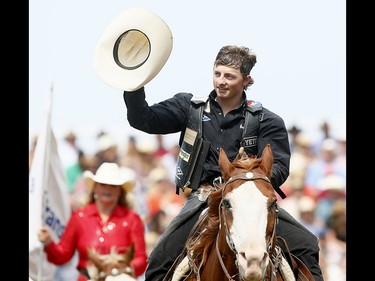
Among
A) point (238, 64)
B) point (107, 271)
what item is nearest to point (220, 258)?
point (238, 64)

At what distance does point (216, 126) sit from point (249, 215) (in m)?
1.69

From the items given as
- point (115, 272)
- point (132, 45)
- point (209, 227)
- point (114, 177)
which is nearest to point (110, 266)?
point (115, 272)

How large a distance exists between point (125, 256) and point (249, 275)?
505cm

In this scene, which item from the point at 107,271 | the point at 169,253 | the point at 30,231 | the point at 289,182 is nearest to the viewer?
the point at 169,253

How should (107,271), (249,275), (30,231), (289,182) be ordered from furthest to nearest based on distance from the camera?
(289,182) → (30,231) → (107,271) → (249,275)

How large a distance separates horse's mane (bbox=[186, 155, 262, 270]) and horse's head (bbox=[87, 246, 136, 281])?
Result: 3.56 metres

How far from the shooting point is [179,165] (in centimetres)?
1047

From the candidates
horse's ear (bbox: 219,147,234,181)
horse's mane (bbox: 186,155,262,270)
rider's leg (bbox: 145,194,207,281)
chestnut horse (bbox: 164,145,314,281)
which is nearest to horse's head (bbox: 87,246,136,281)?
rider's leg (bbox: 145,194,207,281)

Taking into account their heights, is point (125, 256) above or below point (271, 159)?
below

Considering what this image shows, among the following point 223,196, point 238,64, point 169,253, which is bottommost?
point 169,253

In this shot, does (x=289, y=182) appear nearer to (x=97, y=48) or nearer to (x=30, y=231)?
(x=30, y=231)

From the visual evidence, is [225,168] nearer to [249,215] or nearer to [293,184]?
[249,215]

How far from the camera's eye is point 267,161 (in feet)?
30.5

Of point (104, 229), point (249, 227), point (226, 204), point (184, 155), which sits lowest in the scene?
point (104, 229)
